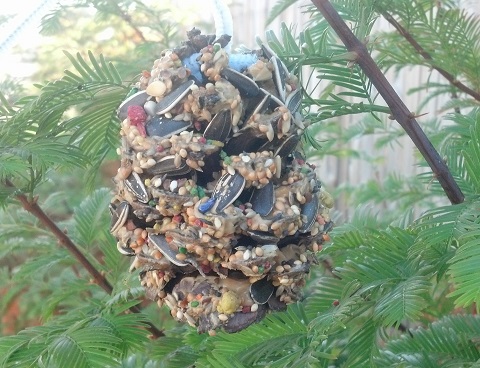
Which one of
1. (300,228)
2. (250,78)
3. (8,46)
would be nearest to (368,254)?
(300,228)

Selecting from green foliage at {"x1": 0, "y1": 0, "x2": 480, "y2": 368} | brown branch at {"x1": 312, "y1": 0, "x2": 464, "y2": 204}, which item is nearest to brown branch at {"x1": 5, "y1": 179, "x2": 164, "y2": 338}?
green foliage at {"x1": 0, "y1": 0, "x2": 480, "y2": 368}

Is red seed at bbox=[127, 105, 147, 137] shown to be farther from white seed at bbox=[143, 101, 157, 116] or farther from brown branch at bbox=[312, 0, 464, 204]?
brown branch at bbox=[312, 0, 464, 204]

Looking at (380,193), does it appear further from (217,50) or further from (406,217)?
(217,50)

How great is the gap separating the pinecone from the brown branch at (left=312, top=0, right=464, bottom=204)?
0.29ft

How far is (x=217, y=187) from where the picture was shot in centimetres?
50

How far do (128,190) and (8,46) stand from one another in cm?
23

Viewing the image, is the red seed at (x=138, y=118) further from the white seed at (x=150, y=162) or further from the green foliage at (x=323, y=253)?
the green foliage at (x=323, y=253)

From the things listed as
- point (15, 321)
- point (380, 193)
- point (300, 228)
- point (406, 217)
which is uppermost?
point (300, 228)

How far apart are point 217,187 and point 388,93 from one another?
0.78 feet

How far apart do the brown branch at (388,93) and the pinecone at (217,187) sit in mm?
89

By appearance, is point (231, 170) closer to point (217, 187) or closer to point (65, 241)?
point (217, 187)

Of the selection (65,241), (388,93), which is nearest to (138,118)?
(388,93)

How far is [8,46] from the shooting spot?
24.0 inches

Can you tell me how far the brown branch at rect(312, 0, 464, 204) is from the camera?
586mm
